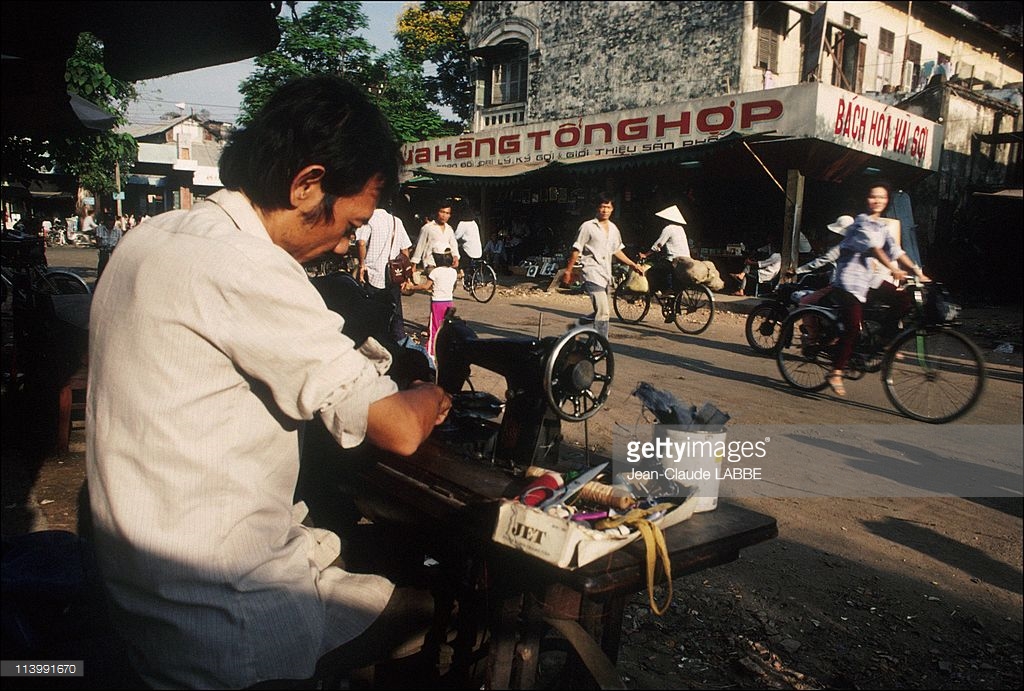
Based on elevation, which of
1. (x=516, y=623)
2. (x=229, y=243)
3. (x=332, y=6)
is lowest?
(x=516, y=623)

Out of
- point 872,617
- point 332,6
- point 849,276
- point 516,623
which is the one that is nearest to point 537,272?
point 849,276

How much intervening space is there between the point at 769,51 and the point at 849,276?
1295 cm

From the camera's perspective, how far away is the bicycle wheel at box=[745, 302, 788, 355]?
8359 millimetres

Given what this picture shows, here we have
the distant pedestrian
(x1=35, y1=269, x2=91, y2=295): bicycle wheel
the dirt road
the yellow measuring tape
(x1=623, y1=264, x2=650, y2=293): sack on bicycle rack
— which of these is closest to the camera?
Result: the yellow measuring tape

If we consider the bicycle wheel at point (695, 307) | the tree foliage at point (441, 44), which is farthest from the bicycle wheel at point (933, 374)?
the tree foliage at point (441, 44)

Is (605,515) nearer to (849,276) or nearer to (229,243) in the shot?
(229,243)

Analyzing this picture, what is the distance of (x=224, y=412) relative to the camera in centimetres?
136

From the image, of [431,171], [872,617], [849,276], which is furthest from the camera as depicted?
[431,171]

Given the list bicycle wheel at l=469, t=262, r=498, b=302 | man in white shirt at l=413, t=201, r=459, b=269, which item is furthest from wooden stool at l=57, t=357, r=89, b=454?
bicycle wheel at l=469, t=262, r=498, b=302

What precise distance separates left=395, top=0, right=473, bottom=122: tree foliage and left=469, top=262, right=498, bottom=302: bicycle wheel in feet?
59.4

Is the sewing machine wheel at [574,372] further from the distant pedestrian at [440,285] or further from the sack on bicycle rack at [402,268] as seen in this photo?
the sack on bicycle rack at [402,268]

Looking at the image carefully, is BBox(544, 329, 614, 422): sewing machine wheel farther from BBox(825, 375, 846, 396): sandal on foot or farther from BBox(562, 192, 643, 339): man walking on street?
BBox(562, 192, 643, 339): man walking on street

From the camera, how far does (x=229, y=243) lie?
132 centimetres

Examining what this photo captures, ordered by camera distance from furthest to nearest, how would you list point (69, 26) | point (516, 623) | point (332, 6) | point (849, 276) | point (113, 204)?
point (113, 204)
point (332, 6)
point (849, 276)
point (69, 26)
point (516, 623)
